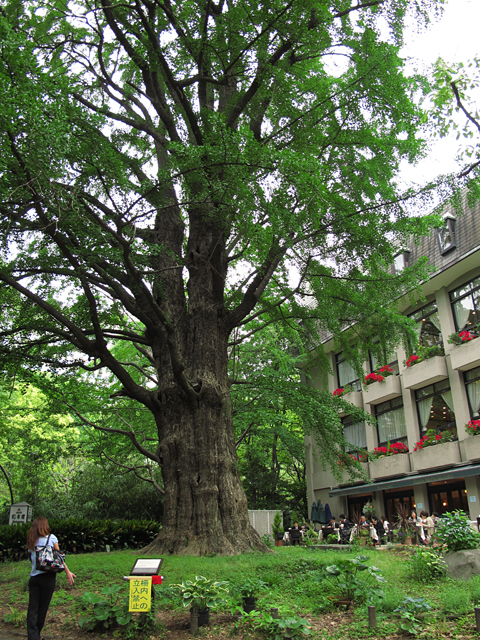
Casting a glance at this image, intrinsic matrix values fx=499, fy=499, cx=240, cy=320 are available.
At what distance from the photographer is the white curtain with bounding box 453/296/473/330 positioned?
64.8 ft

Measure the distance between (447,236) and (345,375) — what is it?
11357mm

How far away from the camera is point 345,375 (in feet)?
95.0

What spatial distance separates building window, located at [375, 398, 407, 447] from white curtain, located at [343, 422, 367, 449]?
4.02 ft

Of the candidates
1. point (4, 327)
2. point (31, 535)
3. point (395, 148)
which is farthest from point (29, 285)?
point (395, 148)

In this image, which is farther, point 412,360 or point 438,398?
point 412,360

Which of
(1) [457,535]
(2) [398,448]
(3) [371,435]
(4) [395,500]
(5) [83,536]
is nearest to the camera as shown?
(1) [457,535]

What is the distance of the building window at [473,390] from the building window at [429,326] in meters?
2.40

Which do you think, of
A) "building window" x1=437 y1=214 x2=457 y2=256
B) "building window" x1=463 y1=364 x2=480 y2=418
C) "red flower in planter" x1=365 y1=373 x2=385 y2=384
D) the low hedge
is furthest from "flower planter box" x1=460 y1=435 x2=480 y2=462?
the low hedge

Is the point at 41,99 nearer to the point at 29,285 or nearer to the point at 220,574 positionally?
the point at 29,285

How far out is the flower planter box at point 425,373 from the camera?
66.8ft

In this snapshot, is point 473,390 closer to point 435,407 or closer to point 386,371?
point 435,407

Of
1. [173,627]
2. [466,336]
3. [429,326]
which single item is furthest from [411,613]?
[429,326]

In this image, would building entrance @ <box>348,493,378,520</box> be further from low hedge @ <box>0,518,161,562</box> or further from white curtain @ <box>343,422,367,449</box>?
low hedge @ <box>0,518,161,562</box>

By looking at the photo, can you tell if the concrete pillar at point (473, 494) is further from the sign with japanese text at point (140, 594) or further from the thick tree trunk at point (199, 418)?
the sign with japanese text at point (140, 594)
